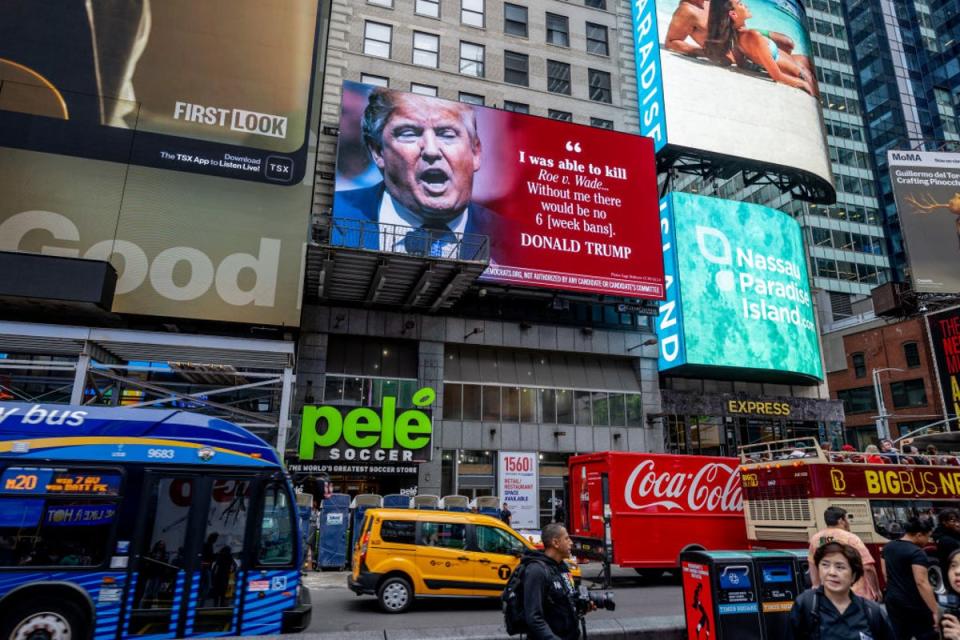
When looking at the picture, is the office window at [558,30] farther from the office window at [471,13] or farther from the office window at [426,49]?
the office window at [426,49]

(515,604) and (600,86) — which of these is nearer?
(515,604)

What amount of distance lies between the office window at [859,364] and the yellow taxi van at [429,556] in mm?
48022

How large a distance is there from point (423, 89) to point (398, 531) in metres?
22.8

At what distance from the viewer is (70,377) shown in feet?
71.5

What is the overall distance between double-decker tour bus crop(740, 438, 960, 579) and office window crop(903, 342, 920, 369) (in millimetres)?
37357

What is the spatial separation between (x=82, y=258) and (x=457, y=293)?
41.8 ft

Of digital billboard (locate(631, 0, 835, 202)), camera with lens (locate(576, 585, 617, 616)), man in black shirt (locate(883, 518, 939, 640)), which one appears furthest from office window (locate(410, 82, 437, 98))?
man in black shirt (locate(883, 518, 939, 640))

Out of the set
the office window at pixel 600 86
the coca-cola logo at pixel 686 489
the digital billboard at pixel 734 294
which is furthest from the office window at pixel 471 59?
the coca-cola logo at pixel 686 489

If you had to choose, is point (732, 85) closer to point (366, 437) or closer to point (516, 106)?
point (516, 106)

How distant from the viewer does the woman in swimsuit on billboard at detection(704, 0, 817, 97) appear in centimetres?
3500

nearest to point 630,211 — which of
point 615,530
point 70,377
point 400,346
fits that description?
point 400,346

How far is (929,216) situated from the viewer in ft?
123

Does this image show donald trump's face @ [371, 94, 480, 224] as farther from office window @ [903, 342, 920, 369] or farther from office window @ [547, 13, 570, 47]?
office window @ [903, 342, 920, 369]

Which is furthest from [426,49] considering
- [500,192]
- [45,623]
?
[45,623]
